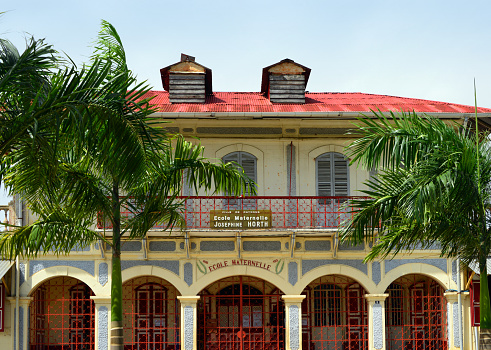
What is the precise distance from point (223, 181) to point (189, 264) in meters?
6.29

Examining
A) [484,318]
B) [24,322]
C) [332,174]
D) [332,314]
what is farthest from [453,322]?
[24,322]

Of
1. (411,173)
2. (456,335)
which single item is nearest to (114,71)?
(411,173)

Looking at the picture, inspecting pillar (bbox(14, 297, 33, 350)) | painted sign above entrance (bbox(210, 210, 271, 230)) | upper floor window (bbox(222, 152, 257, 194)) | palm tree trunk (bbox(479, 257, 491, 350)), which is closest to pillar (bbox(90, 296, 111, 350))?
pillar (bbox(14, 297, 33, 350))

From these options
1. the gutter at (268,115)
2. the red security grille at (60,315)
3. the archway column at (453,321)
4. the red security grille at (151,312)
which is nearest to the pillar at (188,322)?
the red security grille at (151,312)

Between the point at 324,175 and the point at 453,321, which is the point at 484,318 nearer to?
the point at 453,321

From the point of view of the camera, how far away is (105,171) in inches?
467

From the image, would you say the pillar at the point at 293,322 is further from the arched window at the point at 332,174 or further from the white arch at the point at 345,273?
the arched window at the point at 332,174

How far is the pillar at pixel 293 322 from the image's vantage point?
62.4 feet

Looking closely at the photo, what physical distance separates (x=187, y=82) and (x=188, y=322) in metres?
6.33

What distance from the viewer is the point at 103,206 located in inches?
496

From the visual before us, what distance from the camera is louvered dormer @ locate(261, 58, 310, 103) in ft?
67.9

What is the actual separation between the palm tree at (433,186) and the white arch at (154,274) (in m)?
7.27

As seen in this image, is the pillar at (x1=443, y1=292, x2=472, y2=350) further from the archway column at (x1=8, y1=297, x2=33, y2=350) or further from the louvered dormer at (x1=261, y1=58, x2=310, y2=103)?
the archway column at (x1=8, y1=297, x2=33, y2=350)

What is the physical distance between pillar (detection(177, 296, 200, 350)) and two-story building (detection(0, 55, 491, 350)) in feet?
0.08
